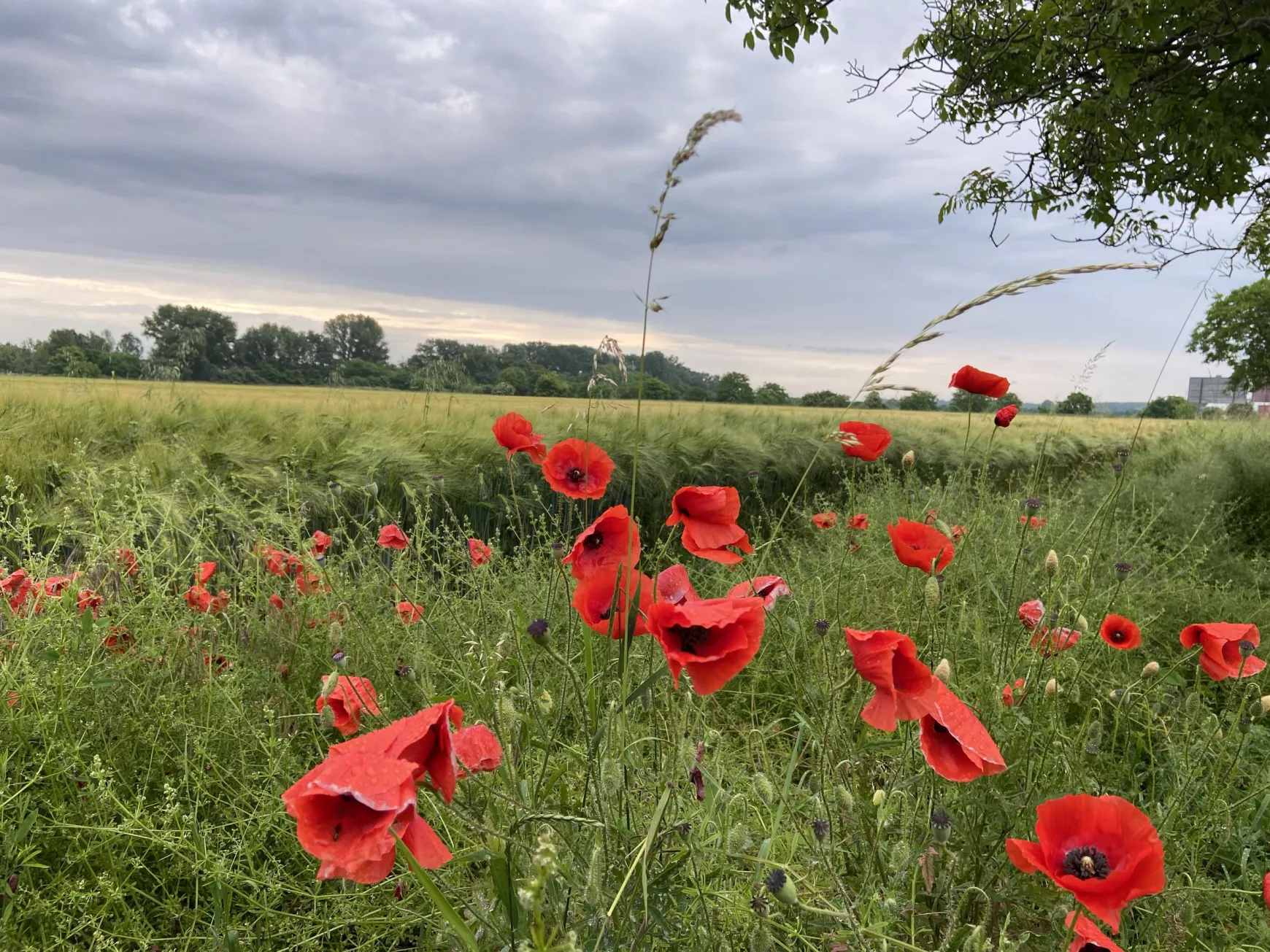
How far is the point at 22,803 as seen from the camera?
1.29 metres

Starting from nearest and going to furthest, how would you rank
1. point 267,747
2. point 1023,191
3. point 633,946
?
1. point 633,946
2. point 267,747
3. point 1023,191

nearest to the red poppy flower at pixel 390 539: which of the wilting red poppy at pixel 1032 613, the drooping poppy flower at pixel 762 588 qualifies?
the drooping poppy flower at pixel 762 588

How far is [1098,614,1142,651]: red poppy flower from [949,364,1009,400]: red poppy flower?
1.83 ft

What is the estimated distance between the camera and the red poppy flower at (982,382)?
1.66 m

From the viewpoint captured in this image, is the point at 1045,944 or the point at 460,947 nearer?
the point at 460,947

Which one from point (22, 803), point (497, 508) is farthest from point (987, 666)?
point (497, 508)

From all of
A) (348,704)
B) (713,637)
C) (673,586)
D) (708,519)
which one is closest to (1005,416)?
(708,519)

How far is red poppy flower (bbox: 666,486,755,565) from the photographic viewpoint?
1.02 m

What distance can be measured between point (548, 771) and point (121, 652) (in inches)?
46.5

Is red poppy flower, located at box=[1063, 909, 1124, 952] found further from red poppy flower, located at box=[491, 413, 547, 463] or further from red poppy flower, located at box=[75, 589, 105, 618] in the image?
red poppy flower, located at box=[75, 589, 105, 618]

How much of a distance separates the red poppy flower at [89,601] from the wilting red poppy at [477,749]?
4.15ft

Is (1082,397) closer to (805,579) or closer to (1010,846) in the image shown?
(805,579)

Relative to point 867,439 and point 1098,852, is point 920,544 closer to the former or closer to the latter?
point 867,439

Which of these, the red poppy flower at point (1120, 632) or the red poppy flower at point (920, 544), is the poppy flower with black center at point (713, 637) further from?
the red poppy flower at point (1120, 632)
